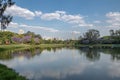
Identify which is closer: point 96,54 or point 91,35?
point 96,54

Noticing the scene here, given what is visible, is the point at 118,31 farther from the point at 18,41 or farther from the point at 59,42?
the point at 18,41

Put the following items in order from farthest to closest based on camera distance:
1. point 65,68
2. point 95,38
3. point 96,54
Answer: point 95,38
point 96,54
point 65,68

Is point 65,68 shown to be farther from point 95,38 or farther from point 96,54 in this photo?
point 95,38

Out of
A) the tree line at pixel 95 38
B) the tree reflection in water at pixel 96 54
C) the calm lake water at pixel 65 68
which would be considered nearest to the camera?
the calm lake water at pixel 65 68

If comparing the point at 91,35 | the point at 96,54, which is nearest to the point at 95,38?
the point at 91,35

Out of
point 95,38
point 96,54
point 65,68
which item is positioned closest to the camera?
point 65,68

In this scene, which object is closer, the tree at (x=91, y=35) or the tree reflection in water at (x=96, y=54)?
the tree reflection in water at (x=96, y=54)

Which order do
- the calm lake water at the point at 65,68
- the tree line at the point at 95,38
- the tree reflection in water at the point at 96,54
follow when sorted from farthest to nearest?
the tree line at the point at 95,38, the tree reflection in water at the point at 96,54, the calm lake water at the point at 65,68

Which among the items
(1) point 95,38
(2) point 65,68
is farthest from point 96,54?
(1) point 95,38

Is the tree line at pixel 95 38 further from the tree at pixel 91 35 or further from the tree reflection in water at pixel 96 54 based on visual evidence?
the tree reflection in water at pixel 96 54

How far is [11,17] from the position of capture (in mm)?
Answer: 32312

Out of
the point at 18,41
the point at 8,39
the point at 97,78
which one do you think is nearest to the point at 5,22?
the point at 97,78

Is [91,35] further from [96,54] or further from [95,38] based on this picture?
[96,54]

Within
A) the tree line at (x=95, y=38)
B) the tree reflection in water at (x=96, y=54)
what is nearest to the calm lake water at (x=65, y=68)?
A: the tree reflection in water at (x=96, y=54)
